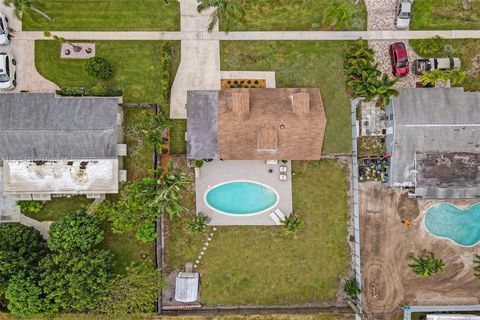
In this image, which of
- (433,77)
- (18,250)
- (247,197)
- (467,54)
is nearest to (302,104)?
(247,197)

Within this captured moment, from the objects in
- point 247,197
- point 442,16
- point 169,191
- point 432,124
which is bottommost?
point 247,197

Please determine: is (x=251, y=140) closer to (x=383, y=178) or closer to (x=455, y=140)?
(x=383, y=178)

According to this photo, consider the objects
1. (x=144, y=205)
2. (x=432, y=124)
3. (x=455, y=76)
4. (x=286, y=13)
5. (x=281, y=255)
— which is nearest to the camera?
Answer: (x=144, y=205)

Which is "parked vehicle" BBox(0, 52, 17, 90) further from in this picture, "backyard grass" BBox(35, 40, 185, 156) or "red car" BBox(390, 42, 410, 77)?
"red car" BBox(390, 42, 410, 77)

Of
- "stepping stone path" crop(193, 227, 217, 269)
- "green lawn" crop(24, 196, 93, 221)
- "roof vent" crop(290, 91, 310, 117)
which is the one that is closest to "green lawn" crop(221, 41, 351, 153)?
"roof vent" crop(290, 91, 310, 117)

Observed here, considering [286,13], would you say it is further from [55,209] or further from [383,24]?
[55,209]

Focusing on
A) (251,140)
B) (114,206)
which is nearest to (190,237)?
(114,206)

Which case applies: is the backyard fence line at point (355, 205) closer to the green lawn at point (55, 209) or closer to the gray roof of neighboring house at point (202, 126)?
the gray roof of neighboring house at point (202, 126)
